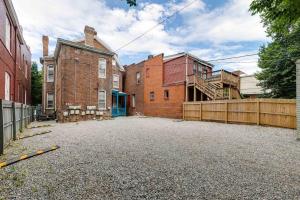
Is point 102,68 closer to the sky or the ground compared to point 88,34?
closer to the ground

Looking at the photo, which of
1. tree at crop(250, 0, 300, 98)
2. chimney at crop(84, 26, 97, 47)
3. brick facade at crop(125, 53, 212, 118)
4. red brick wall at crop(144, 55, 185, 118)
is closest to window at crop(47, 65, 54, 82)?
chimney at crop(84, 26, 97, 47)

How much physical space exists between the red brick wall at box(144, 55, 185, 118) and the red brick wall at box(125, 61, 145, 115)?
0.92 meters

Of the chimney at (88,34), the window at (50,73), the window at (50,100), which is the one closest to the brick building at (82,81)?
the chimney at (88,34)

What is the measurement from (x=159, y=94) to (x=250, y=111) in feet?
36.5

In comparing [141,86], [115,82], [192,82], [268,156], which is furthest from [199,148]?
[115,82]

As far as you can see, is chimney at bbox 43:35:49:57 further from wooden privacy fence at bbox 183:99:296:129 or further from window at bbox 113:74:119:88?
wooden privacy fence at bbox 183:99:296:129

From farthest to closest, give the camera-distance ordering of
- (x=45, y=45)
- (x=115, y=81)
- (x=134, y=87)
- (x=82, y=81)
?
(x=115, y=81)
(x=134, y=87)
(x=45, y=45)
(x=82, y=81)

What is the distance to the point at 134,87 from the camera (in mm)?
26906

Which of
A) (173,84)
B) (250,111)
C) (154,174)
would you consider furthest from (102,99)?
(154,174)

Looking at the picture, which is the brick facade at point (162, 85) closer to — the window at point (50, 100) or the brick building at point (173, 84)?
the brick building at point (173, 84)

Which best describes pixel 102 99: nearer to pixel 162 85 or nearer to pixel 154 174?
pixel 162 85

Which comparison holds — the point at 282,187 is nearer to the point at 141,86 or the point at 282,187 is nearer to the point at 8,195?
the point at 8,195

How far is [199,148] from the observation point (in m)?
6.22

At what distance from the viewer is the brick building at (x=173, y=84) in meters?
18.3
